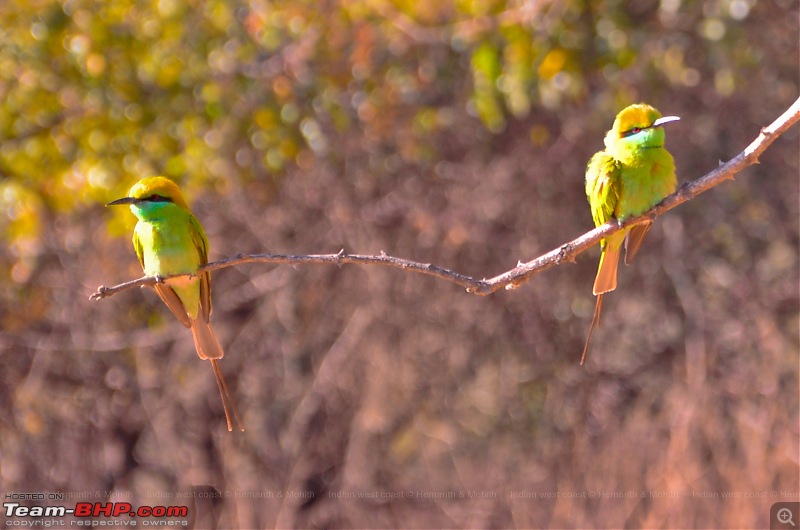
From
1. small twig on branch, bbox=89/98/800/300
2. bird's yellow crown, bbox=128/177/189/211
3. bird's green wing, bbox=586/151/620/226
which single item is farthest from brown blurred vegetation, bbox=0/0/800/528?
small twig on branch, bbox=89/98/800/300

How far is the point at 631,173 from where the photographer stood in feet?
8.44

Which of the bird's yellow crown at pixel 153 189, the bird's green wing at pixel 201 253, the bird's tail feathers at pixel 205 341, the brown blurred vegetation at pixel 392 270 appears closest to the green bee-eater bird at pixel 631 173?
the bird's tail feathers at pixel 205 341

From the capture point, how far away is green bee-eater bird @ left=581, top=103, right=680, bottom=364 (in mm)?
2557

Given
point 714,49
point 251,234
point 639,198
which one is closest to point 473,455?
point 251,234

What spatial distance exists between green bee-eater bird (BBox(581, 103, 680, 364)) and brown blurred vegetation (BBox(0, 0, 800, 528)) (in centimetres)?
179

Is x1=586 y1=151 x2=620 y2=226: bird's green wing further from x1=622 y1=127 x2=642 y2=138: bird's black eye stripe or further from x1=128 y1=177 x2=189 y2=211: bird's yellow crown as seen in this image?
x1=128 y1=177 x2=189 y2=211: bird's yellow crown

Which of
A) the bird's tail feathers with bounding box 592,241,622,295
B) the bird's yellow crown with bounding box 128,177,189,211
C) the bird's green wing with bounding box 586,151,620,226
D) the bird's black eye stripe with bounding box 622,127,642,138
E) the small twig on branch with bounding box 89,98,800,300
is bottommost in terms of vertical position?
the small twig on branch with bounding box 89,98,800,300

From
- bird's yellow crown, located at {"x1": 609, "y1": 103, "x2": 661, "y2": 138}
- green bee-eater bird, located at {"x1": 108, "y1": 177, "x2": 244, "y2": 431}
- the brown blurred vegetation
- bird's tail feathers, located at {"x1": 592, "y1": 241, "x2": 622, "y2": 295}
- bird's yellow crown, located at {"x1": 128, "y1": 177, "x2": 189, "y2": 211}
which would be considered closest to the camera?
bird's yellow crown, located at {"x1": 609, "y1": 103, "x2": 661, "y2": 138}

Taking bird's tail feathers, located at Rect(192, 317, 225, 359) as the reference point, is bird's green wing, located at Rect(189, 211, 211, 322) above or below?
above

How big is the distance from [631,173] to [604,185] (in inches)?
3.4

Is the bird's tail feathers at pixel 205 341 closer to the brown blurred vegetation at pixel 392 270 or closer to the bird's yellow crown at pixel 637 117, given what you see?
the bird's yellow crown at pixel 637 117

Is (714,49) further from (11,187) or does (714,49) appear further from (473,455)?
(11,187)

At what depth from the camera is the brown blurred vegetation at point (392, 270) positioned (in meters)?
4.60

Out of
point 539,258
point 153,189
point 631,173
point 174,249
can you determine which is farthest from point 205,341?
point 631,173
